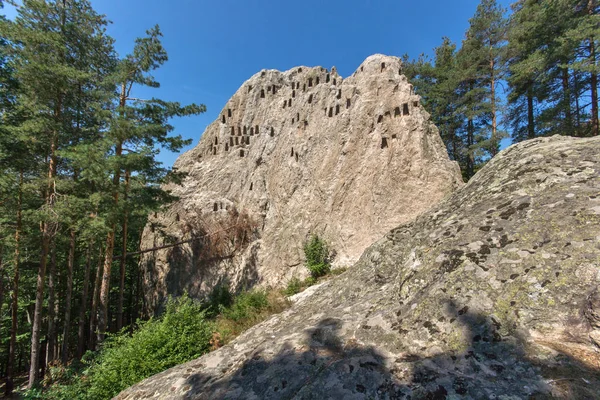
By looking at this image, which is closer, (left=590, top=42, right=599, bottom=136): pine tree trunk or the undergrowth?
the undergrowth

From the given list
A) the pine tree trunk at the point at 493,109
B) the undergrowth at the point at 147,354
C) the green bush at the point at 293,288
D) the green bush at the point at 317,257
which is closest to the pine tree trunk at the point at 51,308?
the undergrowth at the point at 147,354

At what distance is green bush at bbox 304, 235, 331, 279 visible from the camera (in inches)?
438

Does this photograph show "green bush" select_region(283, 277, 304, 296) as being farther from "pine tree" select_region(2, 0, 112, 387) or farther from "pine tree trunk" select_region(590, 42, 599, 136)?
"pine tree trunk" select_region(590, 42, 599, 136)

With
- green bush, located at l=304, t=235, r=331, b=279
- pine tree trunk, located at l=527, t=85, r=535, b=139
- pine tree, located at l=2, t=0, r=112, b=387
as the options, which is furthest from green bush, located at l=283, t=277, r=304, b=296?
pine tree trunk, located at l=527, t=85, r=535, b=139

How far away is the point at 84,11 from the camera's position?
10.9 meters

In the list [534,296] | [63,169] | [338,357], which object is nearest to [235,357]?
[338,357]

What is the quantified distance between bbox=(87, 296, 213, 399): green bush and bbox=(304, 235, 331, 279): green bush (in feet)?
18.8

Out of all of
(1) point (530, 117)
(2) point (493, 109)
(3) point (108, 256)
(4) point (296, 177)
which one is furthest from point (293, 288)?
(1) point (530, 117)

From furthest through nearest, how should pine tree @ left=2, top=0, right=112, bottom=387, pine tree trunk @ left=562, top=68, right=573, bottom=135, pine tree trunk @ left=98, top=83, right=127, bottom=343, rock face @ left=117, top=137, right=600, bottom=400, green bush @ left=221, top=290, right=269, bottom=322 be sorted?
Result: pine tree trunk @ left=562, top=68, right=573, bottom=135 → pine tree trunk @ left=98, top=83, right=127, bottom=343 → pine tree @ left=2, top=0, right=112, bottom=387 → green bush @ left=221, top=290, right=269, bottom=322 → rock face @ left=117, top=137, right=600, bottom=400

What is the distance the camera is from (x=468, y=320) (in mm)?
2246

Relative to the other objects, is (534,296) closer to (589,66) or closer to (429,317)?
(429,317)

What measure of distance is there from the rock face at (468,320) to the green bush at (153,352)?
5.39 feet

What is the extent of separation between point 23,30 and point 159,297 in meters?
14.2

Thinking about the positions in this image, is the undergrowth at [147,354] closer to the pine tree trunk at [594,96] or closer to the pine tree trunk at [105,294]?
the pine tree trunk at [105,294]
